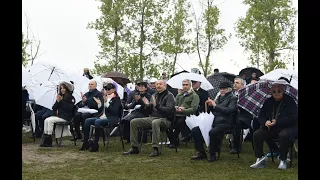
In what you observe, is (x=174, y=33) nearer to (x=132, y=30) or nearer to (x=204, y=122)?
(x=132, y=30)

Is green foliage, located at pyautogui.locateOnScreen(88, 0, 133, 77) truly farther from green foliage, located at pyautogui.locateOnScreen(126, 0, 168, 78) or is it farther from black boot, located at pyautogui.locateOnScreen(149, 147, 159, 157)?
black boot, located at pyautogui.locateOnScreen(149, 147, 159, 157)

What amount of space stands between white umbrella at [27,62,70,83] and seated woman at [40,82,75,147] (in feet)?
6.73

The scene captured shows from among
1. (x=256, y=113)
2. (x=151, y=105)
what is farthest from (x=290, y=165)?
(x=151, y=105)

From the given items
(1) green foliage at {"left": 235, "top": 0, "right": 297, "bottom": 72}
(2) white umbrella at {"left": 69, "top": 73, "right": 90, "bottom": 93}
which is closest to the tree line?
(1) green foliage at {"left": 235, "top": 0, "right": 297, "bottom": 72}

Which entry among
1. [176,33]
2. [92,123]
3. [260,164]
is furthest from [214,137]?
[176,33]

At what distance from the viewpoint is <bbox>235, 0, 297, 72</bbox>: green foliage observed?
2308 centimetres

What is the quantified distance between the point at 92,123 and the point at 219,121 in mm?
2690

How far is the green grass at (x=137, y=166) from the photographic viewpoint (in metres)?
6.11

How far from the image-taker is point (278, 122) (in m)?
6.73

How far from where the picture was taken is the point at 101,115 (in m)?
9.02

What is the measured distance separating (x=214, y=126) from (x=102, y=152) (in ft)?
7.40
